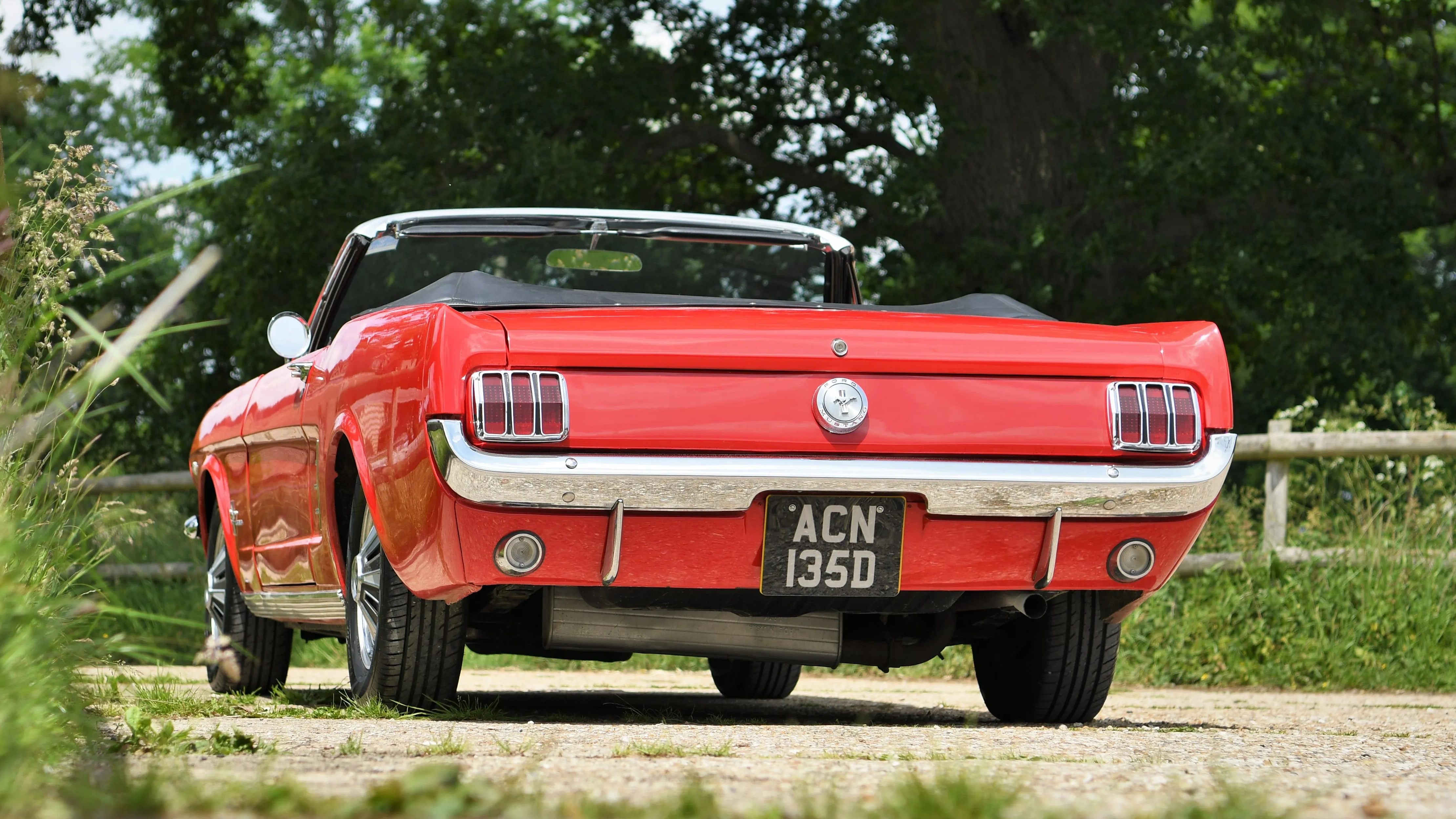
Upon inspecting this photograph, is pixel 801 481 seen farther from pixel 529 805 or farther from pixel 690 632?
pixel 529 805

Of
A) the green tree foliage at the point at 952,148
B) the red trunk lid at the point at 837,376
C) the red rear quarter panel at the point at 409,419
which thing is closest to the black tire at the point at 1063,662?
the red trunk lid at the point at 837,376

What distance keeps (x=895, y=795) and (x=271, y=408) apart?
12.5 ft

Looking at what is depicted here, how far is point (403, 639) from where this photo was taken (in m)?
4.61

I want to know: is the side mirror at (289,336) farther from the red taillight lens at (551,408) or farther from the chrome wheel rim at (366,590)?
the red taillight lens at (551,408)

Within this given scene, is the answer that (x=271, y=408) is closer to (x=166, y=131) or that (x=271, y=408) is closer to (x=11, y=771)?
(x=11, y=771)

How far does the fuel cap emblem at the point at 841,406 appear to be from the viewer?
4227mm

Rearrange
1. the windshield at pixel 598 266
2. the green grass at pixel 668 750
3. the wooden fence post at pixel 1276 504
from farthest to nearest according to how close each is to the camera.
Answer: the wooden fence post at pixel 1276 504
the windshield at pixel 598 266
the green grass at pixel 668 750

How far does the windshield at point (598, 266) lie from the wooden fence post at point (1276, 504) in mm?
3733

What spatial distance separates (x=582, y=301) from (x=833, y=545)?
4.08 feet

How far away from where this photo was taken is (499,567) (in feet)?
13.7

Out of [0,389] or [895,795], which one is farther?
[0,389]

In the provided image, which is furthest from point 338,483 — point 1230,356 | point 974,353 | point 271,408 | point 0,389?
point 1230,356

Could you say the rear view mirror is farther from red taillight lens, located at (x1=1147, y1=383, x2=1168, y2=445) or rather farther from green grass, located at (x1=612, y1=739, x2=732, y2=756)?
green grass, located at (x1=612, y1=739, x2=732, y2=756)

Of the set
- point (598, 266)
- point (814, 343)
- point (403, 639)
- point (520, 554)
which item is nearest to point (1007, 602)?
point (814, 343)
